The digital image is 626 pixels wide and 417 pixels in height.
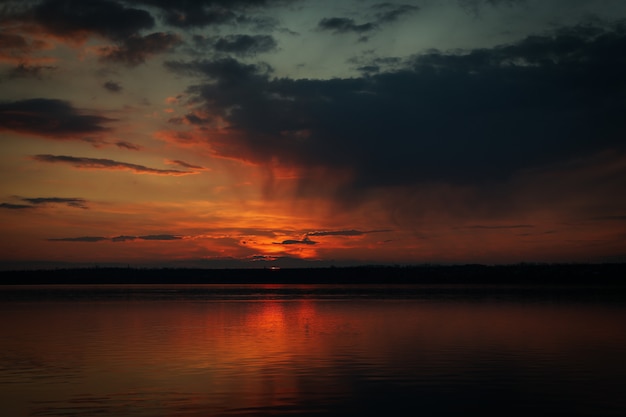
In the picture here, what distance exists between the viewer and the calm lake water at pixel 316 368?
68.8ft

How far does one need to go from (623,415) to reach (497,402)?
355 cm

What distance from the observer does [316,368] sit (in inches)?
1115

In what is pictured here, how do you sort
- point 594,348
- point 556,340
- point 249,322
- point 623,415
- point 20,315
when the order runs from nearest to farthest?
point 623,415, point 594,348, point 556,340, point 249,322, point 20,315

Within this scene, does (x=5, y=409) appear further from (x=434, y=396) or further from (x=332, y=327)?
(x=332, y=327)

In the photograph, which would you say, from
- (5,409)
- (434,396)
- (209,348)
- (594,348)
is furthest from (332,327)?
(5,409)

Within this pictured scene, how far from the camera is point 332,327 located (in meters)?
47.6

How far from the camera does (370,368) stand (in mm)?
28406

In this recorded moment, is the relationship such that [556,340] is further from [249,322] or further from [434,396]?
[249,322]

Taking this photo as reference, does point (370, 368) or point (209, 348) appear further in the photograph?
point (209, 348)

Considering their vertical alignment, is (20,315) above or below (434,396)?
above

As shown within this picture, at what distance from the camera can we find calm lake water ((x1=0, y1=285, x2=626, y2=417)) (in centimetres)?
2098

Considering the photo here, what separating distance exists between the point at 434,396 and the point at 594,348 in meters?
15.6

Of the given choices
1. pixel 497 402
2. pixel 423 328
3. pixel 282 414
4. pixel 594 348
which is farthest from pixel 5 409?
pixel 423 328

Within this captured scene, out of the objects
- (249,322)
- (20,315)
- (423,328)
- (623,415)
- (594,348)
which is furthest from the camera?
(20,315)
